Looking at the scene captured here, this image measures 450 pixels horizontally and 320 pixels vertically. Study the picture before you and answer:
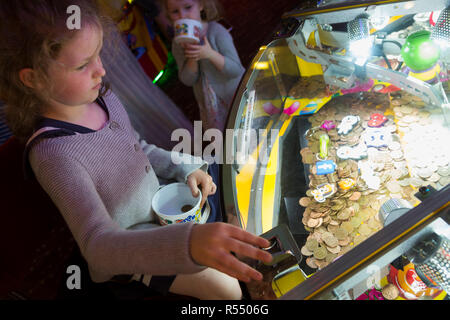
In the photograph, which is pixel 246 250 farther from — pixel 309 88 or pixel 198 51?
pixel 198 51

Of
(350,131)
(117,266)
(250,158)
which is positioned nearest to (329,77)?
(350,131)

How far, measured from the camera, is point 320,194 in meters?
1.28

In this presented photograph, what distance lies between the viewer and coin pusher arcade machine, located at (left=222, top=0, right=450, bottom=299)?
1.07 meters

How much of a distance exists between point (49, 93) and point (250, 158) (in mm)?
824

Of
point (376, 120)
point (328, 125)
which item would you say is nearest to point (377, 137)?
point (376, 120)

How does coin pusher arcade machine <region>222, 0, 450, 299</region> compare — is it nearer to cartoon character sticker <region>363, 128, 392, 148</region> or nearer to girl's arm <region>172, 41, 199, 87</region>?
cartoon character sticker <region>363, 128, 392, 148</region>

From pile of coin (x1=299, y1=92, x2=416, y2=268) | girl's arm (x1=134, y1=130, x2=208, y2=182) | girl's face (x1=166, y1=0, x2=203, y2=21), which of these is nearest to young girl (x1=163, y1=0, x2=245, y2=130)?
girl's face (x1=166, y1=0, x2=203, y2=21)

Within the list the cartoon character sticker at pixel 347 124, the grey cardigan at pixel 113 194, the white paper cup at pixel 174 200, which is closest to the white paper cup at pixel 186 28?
the grey cardigan at pixel 113 194

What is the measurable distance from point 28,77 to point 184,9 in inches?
48.1

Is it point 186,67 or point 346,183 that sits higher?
point 186,67

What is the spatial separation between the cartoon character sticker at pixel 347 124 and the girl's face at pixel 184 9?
1132mm

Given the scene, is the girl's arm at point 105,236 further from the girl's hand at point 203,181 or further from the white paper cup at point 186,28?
the white paper cup at point 186,28

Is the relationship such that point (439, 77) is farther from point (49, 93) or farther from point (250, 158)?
point (49, 93)

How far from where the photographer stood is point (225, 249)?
75 centimetres
